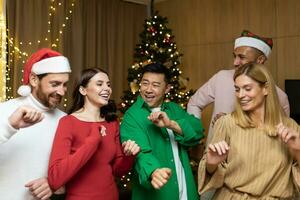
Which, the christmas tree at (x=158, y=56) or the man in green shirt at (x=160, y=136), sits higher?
the christmas tree at (x=158, y=56)

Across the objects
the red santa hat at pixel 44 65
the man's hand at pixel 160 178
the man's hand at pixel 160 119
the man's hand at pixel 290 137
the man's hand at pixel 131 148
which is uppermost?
the red santa hat at pixel 44 65

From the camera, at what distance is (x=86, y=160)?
5.85 feet

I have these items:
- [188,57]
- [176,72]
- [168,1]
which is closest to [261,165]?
[176,72]

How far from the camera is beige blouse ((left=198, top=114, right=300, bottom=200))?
1742 mm

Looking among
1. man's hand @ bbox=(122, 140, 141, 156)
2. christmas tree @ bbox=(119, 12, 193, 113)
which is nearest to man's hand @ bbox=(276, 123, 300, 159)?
man's hand @ bbox=(122, 140, 141, 156)

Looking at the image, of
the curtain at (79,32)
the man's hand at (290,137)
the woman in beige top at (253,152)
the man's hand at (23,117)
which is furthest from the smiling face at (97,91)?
the curtain at (79,32)

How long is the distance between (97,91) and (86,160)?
47cm

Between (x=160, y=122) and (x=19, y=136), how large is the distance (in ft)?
2.52

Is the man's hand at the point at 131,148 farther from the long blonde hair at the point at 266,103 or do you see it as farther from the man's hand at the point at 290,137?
the man's hand at the point at 290,137

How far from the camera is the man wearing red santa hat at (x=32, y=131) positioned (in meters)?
1.78

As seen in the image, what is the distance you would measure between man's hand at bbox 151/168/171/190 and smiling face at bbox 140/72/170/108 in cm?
60

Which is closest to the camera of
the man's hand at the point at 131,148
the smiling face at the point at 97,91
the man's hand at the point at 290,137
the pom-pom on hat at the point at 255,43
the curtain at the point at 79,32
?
the man's hand at the point at 290,137

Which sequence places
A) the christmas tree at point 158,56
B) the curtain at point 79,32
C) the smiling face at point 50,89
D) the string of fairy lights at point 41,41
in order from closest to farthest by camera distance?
the smiling face at point 50,89
the string of fairy lights at point 41,41
the curtain at point 79,32
the christmas tree at point 158,56

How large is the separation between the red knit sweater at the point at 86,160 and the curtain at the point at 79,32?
2.36 meters
